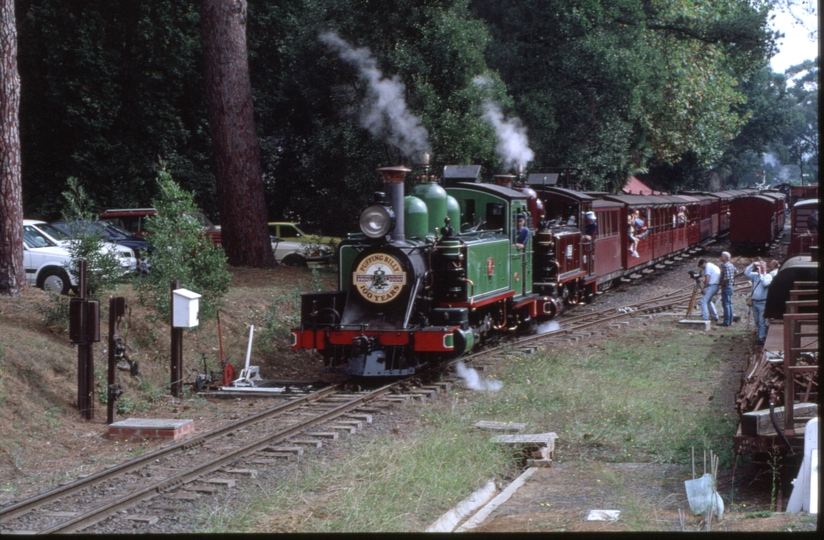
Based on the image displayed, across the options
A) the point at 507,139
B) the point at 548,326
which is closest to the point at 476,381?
the point at 548,326

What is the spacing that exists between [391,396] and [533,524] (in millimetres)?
5075

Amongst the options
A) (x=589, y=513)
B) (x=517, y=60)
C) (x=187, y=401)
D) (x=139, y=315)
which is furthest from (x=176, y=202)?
(x=517, y=60)

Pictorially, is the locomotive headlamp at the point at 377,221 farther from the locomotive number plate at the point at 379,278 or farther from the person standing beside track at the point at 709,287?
the person standing beside track at the point at 709,287

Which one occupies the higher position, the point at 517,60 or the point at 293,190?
the point at 517,60

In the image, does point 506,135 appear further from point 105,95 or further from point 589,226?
point 105,95

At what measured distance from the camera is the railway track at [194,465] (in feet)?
22.4

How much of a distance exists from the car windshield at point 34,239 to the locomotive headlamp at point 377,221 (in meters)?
8.36

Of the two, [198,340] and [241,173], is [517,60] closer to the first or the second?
[241,173]

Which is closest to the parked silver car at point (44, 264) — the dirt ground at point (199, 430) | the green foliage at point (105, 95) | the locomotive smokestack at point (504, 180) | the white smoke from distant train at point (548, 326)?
the dirt ground at point (199, 430)

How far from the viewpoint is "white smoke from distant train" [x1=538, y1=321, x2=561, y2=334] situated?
18.0 m

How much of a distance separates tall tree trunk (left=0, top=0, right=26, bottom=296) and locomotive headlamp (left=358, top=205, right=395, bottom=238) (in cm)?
494

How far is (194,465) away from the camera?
27.5 feet

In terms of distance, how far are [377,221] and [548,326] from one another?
287 inches

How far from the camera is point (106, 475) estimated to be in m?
7.96
